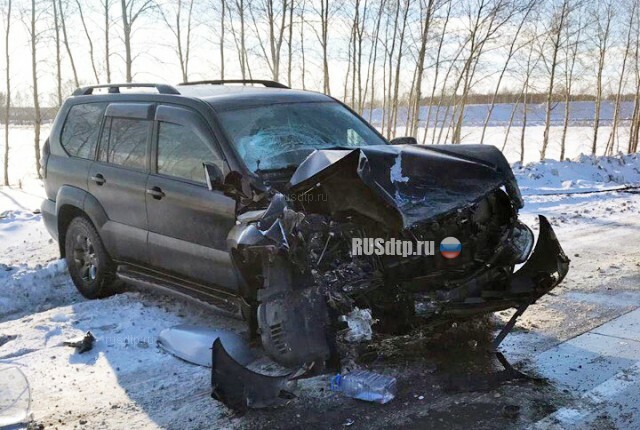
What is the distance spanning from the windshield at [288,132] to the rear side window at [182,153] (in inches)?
10.5

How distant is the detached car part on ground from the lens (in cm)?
343

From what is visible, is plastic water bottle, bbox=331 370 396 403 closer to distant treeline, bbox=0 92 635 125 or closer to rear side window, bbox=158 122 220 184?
rear side window, bbox=158 122 220 184

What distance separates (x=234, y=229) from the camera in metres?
3.83

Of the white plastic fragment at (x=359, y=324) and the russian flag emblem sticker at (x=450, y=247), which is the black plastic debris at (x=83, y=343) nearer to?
the white plastic fragment at (x=359, y=324)

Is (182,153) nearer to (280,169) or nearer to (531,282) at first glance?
(280,169)

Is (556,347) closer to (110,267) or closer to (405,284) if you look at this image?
(405,284)

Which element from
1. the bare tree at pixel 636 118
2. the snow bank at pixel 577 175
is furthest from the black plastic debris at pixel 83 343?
the bare tree at pixel 636 118

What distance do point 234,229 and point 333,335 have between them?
0.97 meters

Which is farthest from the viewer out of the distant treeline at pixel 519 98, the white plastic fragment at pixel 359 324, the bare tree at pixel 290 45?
the distant treeline at pixel 519 98

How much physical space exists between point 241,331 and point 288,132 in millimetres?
1625

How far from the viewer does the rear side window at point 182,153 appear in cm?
440

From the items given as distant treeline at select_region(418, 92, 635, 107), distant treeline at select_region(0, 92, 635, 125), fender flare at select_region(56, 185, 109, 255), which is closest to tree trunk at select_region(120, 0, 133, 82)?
distant treeline at select_region(0, 92, 635, 125)

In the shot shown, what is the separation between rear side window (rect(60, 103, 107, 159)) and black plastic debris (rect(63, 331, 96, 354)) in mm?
1857

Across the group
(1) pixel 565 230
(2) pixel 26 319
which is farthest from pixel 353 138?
(1) pixel 565 230
